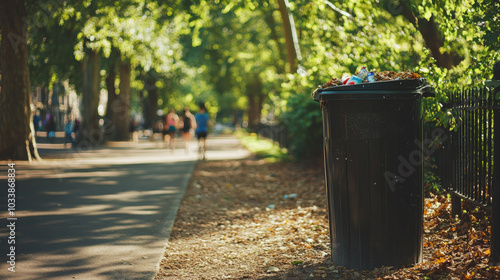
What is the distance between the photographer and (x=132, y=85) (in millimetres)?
40812

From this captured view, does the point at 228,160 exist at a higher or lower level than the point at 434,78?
lower

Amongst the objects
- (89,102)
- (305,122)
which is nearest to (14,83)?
(305,122)

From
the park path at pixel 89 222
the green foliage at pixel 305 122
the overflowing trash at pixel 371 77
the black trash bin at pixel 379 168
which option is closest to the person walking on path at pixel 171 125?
the green foliage at pixel 305 122

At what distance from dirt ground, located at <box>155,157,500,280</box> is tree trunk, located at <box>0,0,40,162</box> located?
5.90 m

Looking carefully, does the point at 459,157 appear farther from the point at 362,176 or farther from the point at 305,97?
the point at 305,97

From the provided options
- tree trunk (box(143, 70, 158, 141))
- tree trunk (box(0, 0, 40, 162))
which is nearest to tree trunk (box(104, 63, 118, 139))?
tree trunk (box(143, 70, 158, 141))

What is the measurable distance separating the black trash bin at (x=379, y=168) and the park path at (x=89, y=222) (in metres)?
→ 1.95

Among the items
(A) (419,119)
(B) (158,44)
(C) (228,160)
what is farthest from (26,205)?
(B) (158,44)

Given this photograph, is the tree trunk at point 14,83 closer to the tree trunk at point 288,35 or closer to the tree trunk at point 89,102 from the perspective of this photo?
the tree trunk at point 288,35

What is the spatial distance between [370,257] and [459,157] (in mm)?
2004

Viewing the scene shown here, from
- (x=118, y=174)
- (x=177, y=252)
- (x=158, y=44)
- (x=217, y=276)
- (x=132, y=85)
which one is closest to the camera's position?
(x=217, y=276)

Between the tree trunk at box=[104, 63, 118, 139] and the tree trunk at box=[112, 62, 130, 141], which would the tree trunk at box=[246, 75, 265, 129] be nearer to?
the tree trunk at box=[112, 62, 130, 141]

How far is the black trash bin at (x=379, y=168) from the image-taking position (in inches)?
177

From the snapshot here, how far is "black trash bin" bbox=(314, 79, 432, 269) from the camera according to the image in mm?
4488
